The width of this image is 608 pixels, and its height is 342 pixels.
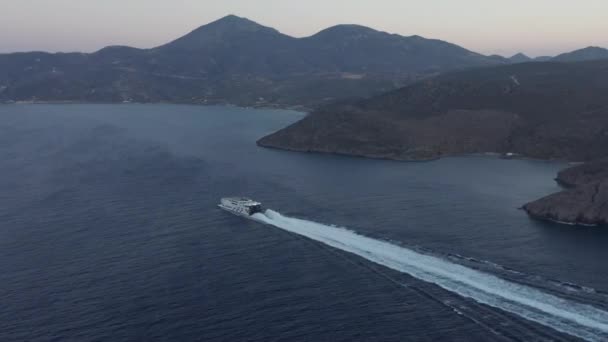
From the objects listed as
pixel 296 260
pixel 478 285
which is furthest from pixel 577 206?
pixel 296 260

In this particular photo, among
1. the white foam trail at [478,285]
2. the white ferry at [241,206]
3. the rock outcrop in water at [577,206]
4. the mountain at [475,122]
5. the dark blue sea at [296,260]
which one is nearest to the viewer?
the white foam trail at [478,285]

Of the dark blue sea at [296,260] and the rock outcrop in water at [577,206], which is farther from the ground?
the rock outcrop in water at [577,206]

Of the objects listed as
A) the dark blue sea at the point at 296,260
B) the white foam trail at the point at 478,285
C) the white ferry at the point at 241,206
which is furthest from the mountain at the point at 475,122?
the white foam trail at the point at 478,285

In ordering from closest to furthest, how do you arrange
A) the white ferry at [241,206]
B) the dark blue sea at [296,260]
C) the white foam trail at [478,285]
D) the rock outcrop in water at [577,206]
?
the white foam trail at [478,285]
the dark blue sea at [296,260]
the rock outcrop in water at [577,206]
the white ferry at [241,206]

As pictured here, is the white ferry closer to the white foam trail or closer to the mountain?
the white foam trail

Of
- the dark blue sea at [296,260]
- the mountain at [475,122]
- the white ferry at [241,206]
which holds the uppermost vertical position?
the mountain at [475,122]

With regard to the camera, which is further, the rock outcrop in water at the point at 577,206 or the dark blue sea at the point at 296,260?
the rock outcrop in water at the point at 577,206

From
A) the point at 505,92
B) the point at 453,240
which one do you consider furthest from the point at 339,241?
the point at 505,92

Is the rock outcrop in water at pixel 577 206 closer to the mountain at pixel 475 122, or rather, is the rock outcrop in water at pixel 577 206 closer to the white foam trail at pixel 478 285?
the white foam trail at pixel 478 285
